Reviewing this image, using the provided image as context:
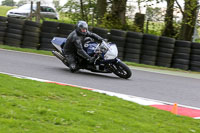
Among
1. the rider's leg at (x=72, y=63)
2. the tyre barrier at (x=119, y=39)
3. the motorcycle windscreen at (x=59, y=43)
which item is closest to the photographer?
the rider's leg at (x=72, y=63)

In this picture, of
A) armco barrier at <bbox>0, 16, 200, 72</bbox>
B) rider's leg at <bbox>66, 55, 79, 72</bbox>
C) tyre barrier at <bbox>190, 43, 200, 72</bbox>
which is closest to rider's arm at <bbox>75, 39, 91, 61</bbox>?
rider's leg at <bbox>66, 55, 79, 72</bbox>

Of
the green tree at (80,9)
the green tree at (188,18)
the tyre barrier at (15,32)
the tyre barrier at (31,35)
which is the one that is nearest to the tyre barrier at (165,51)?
the green tree at (188,18)

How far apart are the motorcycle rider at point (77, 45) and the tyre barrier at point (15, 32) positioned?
623 centimetres

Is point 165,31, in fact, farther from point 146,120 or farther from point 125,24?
point 146,120

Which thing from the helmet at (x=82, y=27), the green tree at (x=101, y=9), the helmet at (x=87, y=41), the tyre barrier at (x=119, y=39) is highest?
the green tree at (x=101, y=9)

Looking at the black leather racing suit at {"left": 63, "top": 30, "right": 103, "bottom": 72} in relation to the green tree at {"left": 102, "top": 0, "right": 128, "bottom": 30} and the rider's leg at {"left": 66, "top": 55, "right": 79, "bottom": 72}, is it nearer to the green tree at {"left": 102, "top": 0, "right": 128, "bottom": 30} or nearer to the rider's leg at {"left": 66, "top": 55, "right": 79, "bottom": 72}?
the rider's leg at {"left": 66, "top": 55, "right": 79, "bottom": 72}

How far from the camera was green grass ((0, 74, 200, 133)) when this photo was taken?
16.8 feet

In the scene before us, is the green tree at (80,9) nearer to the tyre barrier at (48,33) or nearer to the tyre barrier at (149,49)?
the tyre barrier at (48,33)

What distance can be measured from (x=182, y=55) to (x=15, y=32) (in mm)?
7064

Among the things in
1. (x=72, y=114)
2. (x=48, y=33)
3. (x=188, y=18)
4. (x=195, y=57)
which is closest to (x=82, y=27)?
(x=72, y=114)

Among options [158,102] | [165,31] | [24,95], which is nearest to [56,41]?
[158,102]

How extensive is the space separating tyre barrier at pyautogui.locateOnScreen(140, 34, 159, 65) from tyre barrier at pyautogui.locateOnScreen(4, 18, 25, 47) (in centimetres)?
526

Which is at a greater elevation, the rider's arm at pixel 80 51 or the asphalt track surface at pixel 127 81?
the rider's arm at pixel 80 51

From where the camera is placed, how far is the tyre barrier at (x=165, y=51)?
1594 centimetres
